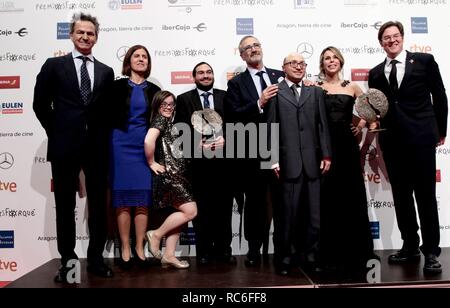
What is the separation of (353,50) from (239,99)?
4.98 ft

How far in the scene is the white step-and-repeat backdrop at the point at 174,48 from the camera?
429 centimetres

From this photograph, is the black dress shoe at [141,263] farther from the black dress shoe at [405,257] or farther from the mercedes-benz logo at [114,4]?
the mercedes-benz logo at [114,4]

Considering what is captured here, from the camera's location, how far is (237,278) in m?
3.25

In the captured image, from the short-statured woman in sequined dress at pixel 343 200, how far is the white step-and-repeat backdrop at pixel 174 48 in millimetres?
954

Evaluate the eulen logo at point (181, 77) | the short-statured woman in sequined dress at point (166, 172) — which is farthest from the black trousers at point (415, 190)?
the eulen logo at point (181, 77)

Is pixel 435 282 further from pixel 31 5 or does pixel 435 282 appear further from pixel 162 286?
pixel 31 5

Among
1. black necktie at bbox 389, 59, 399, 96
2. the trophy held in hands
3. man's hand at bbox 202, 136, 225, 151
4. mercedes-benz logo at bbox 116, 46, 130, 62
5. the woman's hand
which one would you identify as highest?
mercedes-benz logo at bbox 116, 46, 130, 62

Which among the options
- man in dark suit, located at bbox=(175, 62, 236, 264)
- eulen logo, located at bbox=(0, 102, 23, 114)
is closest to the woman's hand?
man in dark suit, located at bbox=(175, 62, 236, 264)

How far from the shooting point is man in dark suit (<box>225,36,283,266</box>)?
11.8 ft

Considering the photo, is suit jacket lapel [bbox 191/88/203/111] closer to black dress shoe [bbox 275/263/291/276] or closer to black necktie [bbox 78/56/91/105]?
black necktie [bbox 78/56/91/105]

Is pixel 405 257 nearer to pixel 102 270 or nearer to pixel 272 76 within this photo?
pixel 272 76

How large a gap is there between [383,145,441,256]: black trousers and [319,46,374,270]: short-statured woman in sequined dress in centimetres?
35
